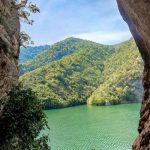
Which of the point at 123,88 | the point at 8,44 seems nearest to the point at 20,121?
the point at 8,44

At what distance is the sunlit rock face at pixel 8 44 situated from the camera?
19.4m

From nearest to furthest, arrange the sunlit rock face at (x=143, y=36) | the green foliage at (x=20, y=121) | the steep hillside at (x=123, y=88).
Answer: the sunlit rock face at (x=143, y=36)
the green foliage at (x=20, y=121)
the steep hillside at (x=123, y=88)

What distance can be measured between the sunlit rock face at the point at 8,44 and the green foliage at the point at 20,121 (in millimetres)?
876

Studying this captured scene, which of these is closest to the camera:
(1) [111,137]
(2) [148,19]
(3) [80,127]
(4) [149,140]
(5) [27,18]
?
(2) [148,19]

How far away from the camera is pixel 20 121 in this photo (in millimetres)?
20859

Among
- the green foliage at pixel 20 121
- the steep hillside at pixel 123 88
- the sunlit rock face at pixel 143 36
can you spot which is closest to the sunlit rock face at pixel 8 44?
the green foliage at pixel 20 121

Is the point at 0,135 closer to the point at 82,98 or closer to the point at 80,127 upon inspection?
the point at 80,127

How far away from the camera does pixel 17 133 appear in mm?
21078

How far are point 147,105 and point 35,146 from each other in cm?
1089

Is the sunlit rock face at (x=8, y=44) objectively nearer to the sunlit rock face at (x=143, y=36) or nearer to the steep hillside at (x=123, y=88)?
the sunlit rock face at (x=143, y=36)

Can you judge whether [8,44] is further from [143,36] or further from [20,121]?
[143,36]

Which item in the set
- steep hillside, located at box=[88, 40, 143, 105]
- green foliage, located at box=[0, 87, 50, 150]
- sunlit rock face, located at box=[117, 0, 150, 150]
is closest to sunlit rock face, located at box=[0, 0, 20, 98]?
green foliage, located at box=[0, 87, 50, 150]

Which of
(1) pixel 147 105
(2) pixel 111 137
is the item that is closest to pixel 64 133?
(2) pixel 111 137

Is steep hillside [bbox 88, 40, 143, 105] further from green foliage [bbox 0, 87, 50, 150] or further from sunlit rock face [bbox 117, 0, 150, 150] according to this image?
sunlit rock face [bbox 117, 0, 150, 150]
